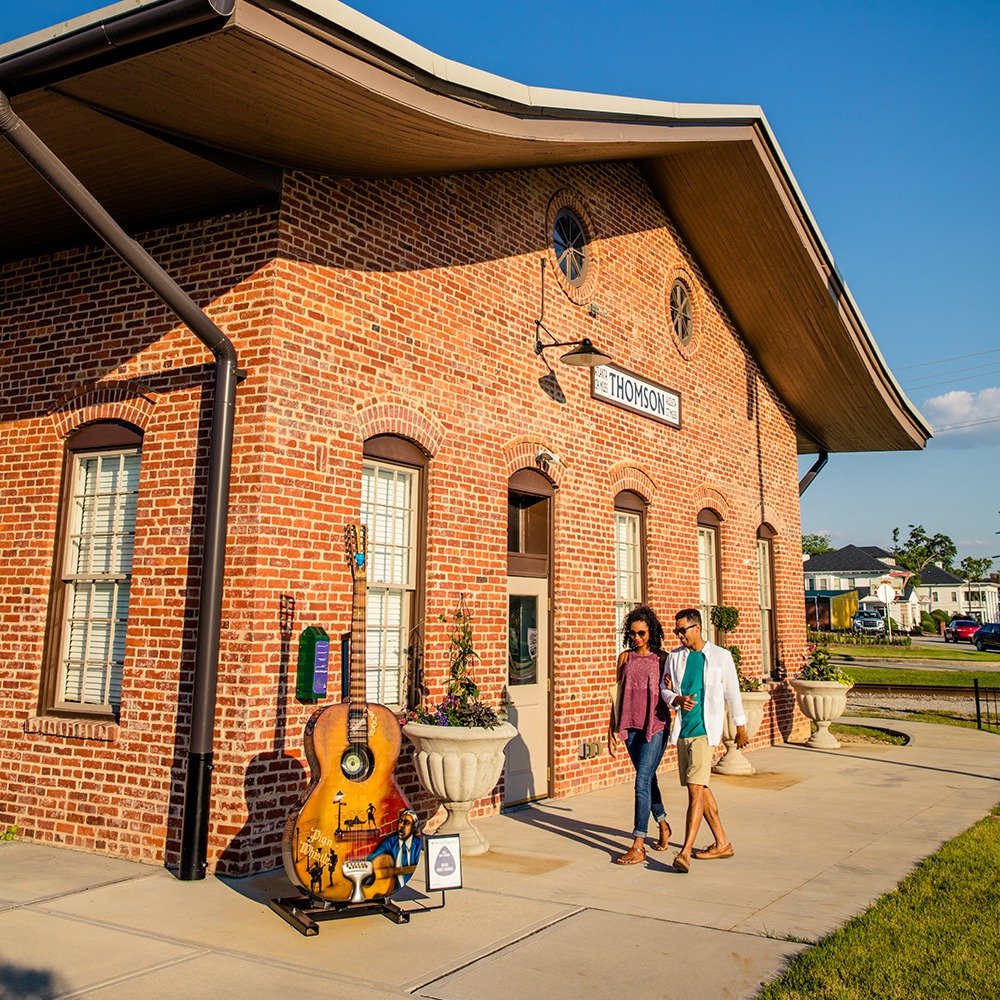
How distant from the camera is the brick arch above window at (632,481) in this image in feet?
35.9

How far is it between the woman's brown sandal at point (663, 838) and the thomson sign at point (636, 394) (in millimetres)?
4992

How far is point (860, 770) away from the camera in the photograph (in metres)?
11.8

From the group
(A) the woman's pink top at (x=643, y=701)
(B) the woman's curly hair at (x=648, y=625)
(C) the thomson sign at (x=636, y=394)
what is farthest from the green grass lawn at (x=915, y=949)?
(C) the thomson sign at (x=636, y=394)

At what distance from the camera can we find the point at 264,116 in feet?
20.6

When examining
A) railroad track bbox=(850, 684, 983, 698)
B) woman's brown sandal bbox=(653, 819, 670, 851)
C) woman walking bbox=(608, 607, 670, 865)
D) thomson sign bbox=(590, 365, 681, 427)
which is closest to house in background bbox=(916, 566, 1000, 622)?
railroad track bbox=(850, 684, 983, 698)

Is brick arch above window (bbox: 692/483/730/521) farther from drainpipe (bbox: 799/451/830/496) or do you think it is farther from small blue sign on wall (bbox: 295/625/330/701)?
small blue sign on wall (bbox: 295/625/330/701)

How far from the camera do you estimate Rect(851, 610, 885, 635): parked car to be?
6466 cm

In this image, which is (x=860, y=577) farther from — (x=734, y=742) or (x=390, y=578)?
(x=390, y=578)

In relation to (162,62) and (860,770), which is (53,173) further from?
(860,770)

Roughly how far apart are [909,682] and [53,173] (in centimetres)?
2802

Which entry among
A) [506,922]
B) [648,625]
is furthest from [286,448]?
[506,922]

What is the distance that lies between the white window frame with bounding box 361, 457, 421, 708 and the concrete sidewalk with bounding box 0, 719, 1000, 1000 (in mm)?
1607

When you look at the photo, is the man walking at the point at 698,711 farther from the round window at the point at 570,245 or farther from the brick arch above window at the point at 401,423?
the round window at the point at 570,245

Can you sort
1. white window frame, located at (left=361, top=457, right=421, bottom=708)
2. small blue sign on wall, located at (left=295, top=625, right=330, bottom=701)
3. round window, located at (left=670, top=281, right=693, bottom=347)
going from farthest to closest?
round window, located at (left=670, top=281, right=693, bottom=347)
white window frame, located at (left=361, top=457, right=421, bottom=708)
small blue sign on wall, located at (left=295, top=625, right=330, bottom=701)
